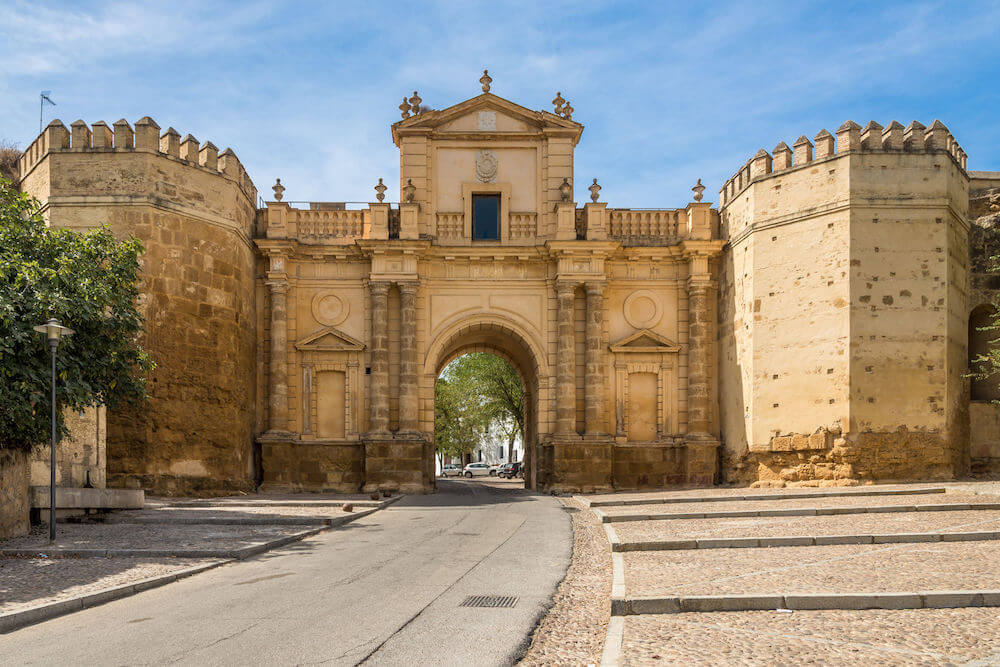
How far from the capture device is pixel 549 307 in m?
25.2

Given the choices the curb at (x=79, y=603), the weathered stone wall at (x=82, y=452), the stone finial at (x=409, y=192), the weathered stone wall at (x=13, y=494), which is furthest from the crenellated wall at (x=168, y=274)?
the curb at (x=79, y=603)

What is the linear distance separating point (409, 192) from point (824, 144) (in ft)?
37.9

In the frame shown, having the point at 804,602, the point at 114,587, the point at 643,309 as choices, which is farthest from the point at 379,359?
the point at 804,602

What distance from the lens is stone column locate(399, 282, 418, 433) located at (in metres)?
24.1

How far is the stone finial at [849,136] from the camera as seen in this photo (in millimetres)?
21062

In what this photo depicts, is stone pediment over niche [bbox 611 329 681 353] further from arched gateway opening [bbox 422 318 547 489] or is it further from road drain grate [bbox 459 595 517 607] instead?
road drain grate [bbox 459 595 517 607]

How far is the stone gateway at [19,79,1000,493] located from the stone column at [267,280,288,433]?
0.26ft

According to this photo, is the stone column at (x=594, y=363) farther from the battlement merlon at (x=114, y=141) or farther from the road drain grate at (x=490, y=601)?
the road drain grate at (x=490, y=601)

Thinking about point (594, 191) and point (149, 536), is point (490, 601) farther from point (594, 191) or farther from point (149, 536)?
point (594, 191)

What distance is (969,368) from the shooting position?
73.2ft

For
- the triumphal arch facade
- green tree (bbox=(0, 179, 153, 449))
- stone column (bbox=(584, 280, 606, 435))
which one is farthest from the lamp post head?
stone column (bbox=(584, 280, 606, 435))

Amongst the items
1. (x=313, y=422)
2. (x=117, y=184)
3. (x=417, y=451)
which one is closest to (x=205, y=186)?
(x=117, y=184)

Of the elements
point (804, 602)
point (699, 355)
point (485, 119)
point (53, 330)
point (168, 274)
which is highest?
point (485, 119)

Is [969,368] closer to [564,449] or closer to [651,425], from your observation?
[651,425]
